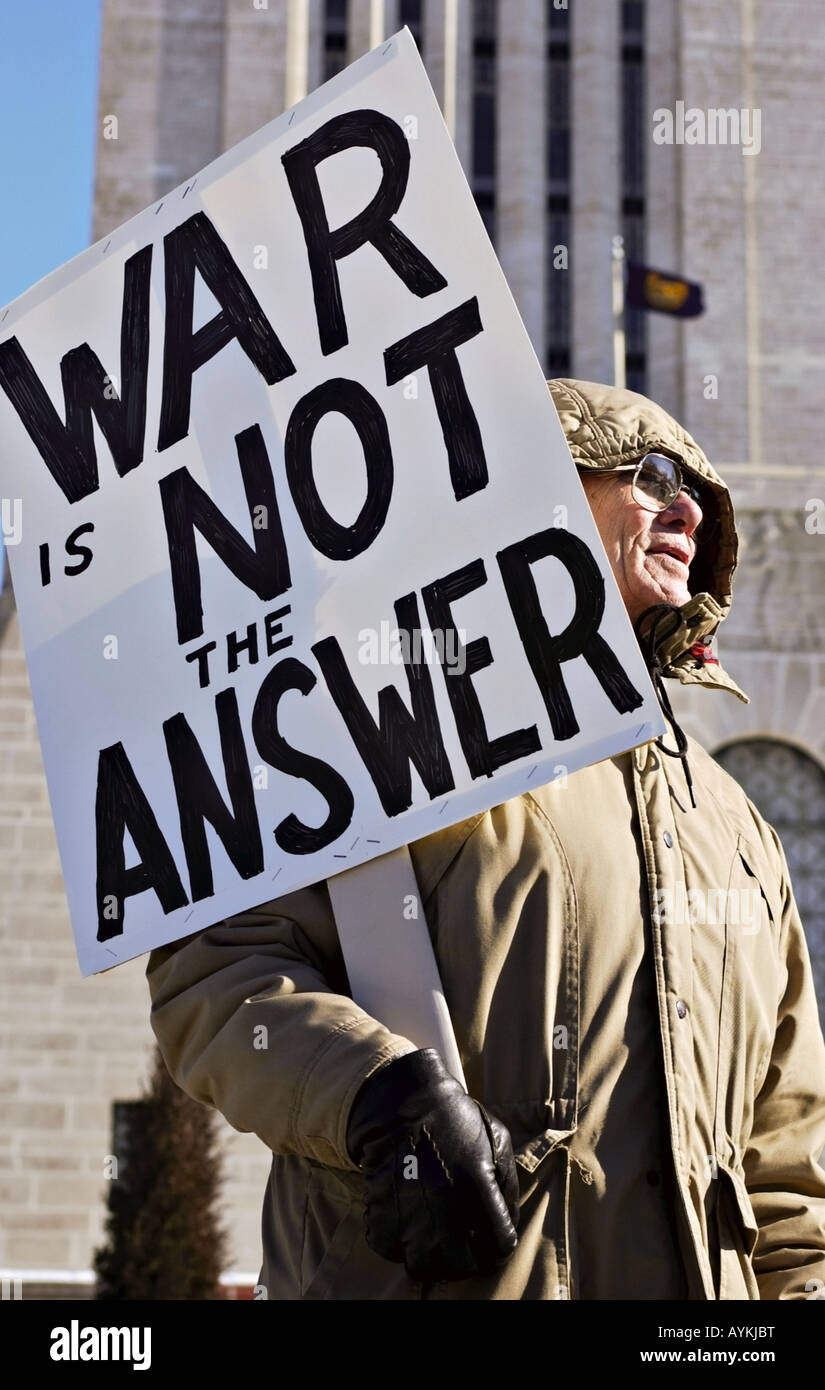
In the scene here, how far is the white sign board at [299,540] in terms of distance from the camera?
239 centimetres

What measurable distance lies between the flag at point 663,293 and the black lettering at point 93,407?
46.3ft

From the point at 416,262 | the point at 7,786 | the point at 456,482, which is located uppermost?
the point at 7,786

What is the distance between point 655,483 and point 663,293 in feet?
47.2

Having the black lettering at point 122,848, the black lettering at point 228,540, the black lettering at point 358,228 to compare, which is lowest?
the black lettering at point 122,848

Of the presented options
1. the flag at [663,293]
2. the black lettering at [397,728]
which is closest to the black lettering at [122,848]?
the black lettering at [397,728]

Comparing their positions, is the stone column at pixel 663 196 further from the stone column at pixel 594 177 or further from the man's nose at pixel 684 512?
the man's nose at pixel 684 512

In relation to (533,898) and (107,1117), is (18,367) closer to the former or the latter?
(533,898)

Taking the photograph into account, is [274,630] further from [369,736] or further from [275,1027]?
[275,1027]

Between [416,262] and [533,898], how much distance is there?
38.3 inches

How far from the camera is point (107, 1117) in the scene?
14.3 metres

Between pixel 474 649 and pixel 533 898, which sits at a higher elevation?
pixel 474 649

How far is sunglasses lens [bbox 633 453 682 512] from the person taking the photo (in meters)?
2.69
